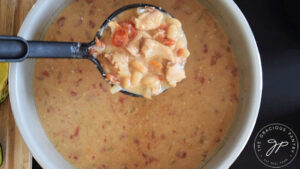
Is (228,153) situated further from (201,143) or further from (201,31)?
(201,31)

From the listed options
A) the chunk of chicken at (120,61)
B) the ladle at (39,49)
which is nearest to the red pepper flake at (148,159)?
the ladle at (39,49)

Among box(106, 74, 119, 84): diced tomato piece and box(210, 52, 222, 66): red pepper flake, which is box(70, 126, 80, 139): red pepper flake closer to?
box(106, 74, 119, 84): diced tomato piece

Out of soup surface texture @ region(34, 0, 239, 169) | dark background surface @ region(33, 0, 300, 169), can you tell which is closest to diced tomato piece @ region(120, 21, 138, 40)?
soup surface texture @ region(34, 0, 239, 169)

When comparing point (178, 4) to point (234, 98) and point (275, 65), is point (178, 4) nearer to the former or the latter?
point (234, 98)

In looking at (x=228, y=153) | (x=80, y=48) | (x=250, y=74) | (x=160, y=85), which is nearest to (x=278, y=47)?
(x=250, y=74)

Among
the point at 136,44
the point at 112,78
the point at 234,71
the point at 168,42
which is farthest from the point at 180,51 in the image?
the point at 234,71

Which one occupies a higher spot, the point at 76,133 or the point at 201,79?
the point at 76,133
